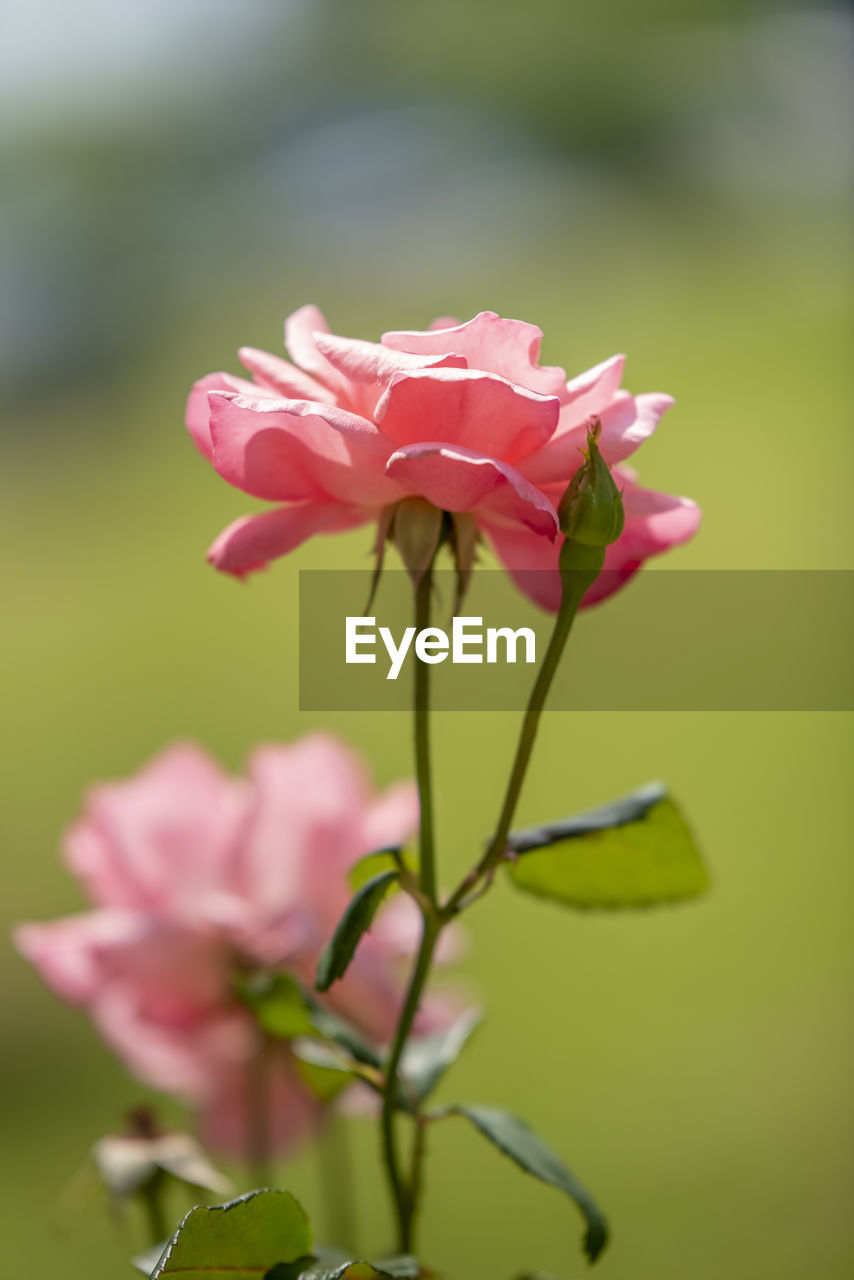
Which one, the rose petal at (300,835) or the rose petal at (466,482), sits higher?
the rose petal at (466,482)

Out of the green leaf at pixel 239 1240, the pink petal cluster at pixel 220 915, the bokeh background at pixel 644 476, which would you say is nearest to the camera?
the green leaf at pixel 239 1240

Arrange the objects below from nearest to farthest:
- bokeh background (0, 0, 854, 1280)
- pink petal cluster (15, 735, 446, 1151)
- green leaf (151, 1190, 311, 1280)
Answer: green leaf (151, 1190, 311, 1280) → pink petal cluster (15, 735, 446, 1151) → bokeh background (0, 0, 854, 1280)

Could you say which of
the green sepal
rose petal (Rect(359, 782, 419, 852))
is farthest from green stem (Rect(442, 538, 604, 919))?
rose petal (Rect(359, 782, 419, 852))

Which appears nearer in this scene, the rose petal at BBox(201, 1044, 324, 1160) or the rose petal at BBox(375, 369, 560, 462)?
the rose petal at BBox(375, 369, 560, 462)

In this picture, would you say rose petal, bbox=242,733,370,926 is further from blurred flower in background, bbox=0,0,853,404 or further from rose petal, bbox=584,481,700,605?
blurred flower in background, bbox=0,0,853,404

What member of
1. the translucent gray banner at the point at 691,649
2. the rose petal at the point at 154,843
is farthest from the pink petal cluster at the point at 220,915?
the translucent gray banner at the point at 691,649

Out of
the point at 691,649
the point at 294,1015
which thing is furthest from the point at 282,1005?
the point at 691,649

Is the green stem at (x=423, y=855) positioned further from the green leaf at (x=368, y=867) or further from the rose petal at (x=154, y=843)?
the rose petal at (x=154, y=843)
